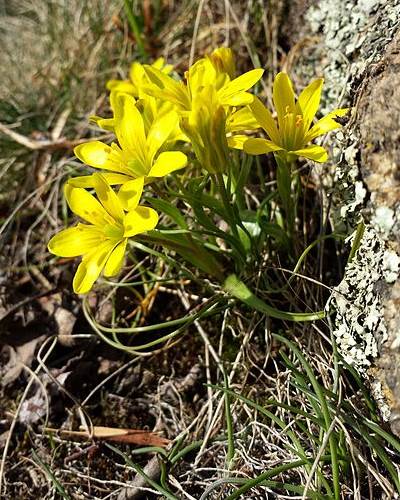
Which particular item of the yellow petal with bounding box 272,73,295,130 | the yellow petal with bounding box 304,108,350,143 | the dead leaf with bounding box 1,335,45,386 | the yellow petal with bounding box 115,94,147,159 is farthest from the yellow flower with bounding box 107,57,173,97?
the dead leaf with bounding box 1,335,45,386

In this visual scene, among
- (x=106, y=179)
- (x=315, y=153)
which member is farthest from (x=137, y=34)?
(x=315, y=153)

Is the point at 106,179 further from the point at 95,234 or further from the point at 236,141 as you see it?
the point at 236,141

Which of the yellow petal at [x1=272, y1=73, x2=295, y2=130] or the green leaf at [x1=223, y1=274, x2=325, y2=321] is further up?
the yellow petal at [x1=272, y1=73, x2=295, y2=130]

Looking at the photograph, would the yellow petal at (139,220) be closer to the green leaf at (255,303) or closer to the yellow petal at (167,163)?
the yellow petal at (167,163)

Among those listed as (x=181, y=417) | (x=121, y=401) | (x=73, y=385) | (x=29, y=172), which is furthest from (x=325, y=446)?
(x=29, y=172)

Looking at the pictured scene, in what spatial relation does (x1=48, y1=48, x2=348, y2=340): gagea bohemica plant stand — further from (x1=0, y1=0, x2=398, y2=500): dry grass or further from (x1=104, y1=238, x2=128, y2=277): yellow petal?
(x1=0, y1=0, x2=398, y2=500): dry grass

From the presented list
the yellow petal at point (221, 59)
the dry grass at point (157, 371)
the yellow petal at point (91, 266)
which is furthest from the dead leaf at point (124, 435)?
the yellow petal at point (221, 59)

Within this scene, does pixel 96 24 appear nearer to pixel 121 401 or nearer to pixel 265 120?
pixel 265 120
